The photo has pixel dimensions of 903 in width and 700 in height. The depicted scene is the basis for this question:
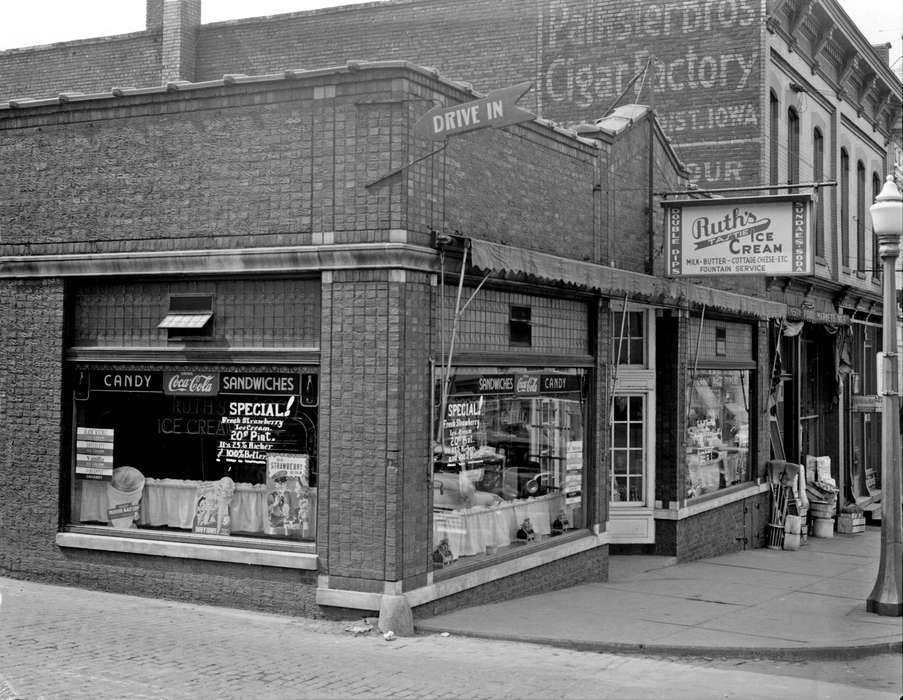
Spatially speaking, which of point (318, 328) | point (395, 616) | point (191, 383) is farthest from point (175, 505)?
point (395, 616)

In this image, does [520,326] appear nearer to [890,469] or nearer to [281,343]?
[281,343]

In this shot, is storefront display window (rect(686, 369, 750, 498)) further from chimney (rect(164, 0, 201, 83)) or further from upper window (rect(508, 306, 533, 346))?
chimney (rect(164, 0, 201, 83))

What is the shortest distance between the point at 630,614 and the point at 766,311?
8.13m

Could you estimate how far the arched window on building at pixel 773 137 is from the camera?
19.4 m

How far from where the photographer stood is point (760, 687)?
8695mm

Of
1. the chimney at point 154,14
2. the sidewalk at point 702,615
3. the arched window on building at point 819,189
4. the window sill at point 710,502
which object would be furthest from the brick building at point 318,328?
the chimney at point 154,14

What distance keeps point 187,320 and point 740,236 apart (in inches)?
299

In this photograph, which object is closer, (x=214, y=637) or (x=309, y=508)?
(x=214, y=637)

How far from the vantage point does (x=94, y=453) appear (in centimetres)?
1134

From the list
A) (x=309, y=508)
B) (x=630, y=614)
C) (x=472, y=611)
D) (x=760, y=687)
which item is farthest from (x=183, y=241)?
(x=760, y=687)

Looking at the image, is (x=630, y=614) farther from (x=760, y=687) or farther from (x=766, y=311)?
(x=766, y=311)

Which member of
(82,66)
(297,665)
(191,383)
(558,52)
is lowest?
(297,665)

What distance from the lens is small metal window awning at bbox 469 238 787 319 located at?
1037cm

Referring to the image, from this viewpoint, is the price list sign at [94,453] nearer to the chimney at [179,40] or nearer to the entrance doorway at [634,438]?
the entrance doorway at [634,438]
